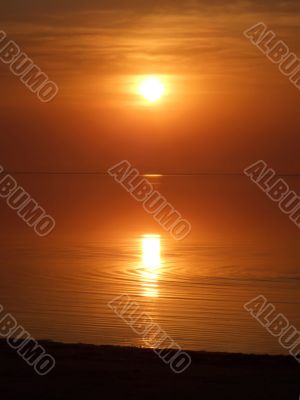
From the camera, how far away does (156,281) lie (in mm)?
16859

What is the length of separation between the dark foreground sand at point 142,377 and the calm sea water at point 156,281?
5.04ft

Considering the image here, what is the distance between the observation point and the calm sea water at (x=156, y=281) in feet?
38.7

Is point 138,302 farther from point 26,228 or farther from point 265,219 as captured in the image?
point 265,219

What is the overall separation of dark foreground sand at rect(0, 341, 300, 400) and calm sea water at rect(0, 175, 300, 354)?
1536 millimetres

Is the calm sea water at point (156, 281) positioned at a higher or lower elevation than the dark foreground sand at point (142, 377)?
higher

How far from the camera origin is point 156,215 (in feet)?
128

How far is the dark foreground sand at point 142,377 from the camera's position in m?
7.74

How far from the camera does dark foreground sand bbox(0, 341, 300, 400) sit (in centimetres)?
774

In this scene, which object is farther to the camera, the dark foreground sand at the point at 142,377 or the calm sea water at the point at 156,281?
the calm sea water at the point at 156,281

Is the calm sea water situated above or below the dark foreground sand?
above

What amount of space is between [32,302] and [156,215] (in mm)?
25278

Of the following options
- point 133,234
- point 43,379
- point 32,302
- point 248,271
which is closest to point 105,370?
point 43,379

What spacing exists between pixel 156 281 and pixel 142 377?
8472 mm

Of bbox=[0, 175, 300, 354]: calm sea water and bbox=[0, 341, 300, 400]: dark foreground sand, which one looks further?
bbox=[0, 175, 300, 354]: calm sea water
